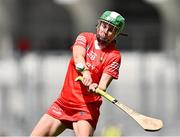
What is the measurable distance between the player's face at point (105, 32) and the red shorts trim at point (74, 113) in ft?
2.34

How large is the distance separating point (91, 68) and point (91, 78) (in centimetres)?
17

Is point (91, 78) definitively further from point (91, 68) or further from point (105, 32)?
point (105, 32)

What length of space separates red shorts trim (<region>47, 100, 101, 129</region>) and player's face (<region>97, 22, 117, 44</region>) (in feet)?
2.34

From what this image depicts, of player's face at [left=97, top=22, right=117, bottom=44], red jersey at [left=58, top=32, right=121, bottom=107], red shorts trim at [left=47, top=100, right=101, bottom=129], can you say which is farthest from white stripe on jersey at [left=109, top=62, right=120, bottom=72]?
red shorts trim at [left=47, top=100, right=101, bottom=129]

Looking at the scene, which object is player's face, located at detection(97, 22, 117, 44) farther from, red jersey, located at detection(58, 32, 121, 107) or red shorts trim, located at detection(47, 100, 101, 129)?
red shorts trim, located at detection(47, 100, 101, 129)

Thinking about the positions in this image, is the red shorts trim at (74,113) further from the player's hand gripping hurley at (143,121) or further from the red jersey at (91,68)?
the player's hand gripping hurley at (143,121)

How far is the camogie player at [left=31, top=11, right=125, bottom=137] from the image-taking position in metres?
9.04

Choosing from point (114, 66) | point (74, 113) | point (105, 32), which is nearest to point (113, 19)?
point (105, 32)

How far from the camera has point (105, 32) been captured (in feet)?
29.6

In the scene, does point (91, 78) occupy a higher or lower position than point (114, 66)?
lower

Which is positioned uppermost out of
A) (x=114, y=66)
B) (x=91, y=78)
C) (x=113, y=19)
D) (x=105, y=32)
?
(x=113, y=19)

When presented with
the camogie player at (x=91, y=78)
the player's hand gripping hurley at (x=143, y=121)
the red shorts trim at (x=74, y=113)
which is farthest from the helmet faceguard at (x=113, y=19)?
the red shorts trim at (x=74, y=113)

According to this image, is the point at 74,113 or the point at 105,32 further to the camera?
the point at 74,113

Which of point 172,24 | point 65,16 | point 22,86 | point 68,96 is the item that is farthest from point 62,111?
point 65,16
